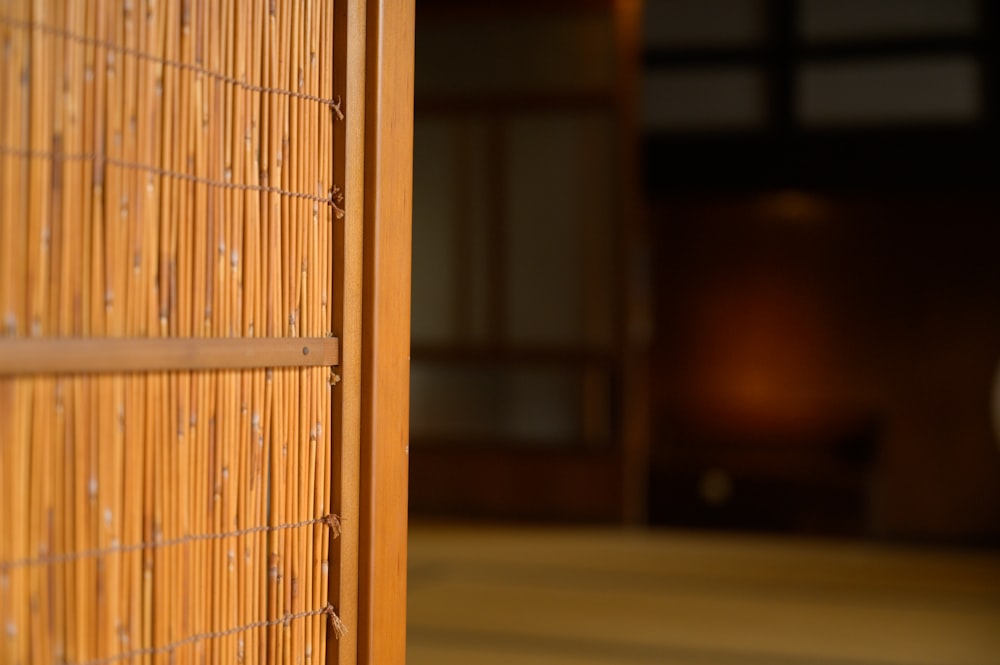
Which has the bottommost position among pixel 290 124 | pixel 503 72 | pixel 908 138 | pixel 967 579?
pixel 967 579

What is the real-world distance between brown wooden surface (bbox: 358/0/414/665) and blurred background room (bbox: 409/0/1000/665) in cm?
290

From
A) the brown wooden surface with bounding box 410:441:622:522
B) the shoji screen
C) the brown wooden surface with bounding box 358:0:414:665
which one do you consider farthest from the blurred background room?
the shoji screen

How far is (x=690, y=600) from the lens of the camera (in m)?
3.27

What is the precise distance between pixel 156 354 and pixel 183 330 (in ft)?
0.14

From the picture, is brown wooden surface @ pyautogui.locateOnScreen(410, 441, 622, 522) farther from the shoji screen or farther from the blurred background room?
the shoji screen

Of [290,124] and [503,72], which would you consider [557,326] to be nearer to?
[503,72]

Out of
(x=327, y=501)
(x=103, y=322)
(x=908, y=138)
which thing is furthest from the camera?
(x=908, y=138)

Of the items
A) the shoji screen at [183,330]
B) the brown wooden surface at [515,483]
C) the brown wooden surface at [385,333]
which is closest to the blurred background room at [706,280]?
the brown wooden surface at [515,483]

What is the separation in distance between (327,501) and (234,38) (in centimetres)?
44

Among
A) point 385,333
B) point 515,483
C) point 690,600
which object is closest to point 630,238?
point 515,483

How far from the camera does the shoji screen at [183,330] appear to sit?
0.89 metres

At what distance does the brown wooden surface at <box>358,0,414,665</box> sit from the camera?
1.18 m

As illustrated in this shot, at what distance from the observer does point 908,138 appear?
14.7 feet

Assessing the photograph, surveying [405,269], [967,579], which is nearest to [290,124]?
[405,269]
